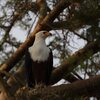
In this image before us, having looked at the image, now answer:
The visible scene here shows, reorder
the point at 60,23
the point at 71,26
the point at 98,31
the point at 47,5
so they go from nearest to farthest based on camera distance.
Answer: the point at 98,31 < the point at 71,26 < the point at 60,23 < the point at 47,5

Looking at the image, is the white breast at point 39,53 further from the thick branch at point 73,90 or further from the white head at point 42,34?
the thick branch at point 73,90

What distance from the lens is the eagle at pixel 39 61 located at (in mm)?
3605

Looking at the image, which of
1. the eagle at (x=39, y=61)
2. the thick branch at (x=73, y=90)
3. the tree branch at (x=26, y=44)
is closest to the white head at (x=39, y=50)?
the eagle at (x=39, y=61)

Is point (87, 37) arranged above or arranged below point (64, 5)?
below

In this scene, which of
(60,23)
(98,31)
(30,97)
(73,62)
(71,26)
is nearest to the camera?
(30,97)

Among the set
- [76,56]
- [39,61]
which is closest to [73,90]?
[76,56]

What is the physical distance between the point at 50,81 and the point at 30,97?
1290mm

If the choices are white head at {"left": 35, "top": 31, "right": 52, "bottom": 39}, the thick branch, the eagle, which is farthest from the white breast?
the thick branch

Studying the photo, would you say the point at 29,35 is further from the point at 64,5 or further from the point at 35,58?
the point at 64,5

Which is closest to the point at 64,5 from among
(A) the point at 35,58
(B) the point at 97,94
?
(A) the point at 35,58

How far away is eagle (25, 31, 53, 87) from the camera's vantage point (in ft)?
11.8

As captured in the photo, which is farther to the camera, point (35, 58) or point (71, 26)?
point (35, 58)

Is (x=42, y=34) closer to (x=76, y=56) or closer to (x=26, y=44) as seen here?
(x=26, y=44)

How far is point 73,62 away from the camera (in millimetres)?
2760
